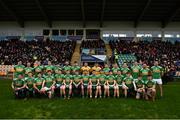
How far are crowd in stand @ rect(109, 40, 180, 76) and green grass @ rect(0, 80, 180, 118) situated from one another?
22.9 meters

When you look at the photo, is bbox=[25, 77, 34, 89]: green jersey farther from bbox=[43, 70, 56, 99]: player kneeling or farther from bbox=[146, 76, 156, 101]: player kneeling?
bbox=[146, 76, 156, 101]: player kneeling

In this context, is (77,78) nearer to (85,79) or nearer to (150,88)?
(85,79)

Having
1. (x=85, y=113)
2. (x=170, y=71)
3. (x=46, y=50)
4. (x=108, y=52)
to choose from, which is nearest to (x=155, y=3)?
(x=108, y=52)

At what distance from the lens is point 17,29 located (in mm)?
50094

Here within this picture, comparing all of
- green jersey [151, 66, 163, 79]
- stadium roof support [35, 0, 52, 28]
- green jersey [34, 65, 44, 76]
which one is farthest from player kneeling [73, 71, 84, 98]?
stadium roof support [35, 0, 52, 28]

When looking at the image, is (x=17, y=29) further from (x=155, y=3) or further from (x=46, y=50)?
(x=155, y=3)

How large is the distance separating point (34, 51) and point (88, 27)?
8460 millimetres

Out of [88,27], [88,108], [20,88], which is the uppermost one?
[88,27]

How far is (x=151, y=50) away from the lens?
45125 mm

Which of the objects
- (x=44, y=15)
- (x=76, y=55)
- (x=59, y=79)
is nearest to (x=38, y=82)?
(x=59, y=79)

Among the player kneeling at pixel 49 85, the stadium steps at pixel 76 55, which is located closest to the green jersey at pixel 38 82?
the player kneeling at pixel 49 85

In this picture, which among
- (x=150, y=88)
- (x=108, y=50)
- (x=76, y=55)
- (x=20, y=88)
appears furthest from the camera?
Answer: (x=108, y=50)

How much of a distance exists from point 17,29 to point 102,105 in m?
36.0

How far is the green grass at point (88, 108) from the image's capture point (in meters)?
14.0
